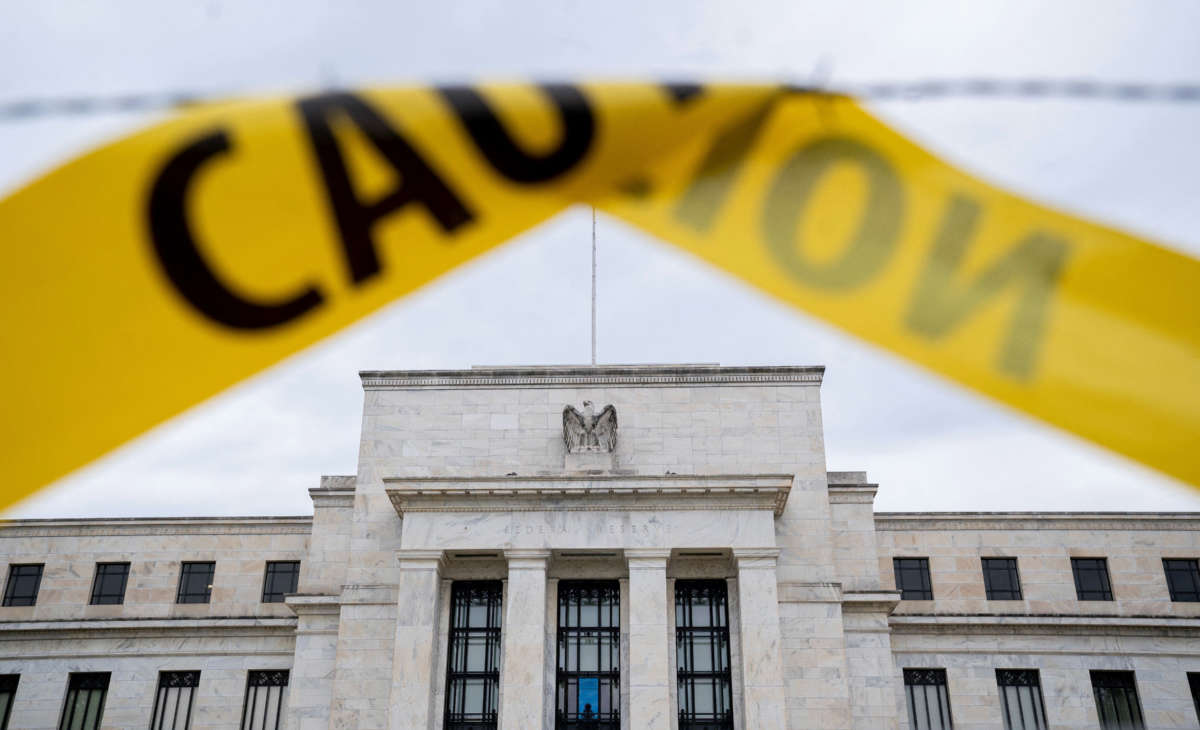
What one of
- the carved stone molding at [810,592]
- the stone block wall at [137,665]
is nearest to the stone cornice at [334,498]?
the stone block wall at [137,665]

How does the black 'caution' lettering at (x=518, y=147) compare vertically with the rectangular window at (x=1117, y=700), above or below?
below

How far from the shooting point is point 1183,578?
1583 inches

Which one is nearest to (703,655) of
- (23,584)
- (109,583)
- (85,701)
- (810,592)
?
(810,592)

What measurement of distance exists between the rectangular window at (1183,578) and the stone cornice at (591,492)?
668 inches

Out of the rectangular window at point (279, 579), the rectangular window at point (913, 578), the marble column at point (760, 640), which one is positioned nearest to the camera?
the marble column at point (760, 640)

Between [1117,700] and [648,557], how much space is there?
18.4 metres

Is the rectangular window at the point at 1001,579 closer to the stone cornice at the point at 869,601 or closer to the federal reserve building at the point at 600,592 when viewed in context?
the federal reserve building at the point at 600,592

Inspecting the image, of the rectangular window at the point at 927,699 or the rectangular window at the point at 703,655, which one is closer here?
the rectangular window at the point at 703,655

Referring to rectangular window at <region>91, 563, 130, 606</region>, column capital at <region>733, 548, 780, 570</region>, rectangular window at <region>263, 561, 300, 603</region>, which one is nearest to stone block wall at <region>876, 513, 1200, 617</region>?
column capital at <region>733, 548, 780, 570</region>

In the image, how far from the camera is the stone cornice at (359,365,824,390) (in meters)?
38.1

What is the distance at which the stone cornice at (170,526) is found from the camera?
136ft

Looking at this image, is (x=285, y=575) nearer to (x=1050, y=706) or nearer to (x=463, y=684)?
(x=463, y=684)

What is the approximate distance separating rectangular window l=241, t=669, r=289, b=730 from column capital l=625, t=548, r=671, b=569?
1444 cm

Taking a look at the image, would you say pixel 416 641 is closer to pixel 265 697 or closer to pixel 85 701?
pixel 265 697
